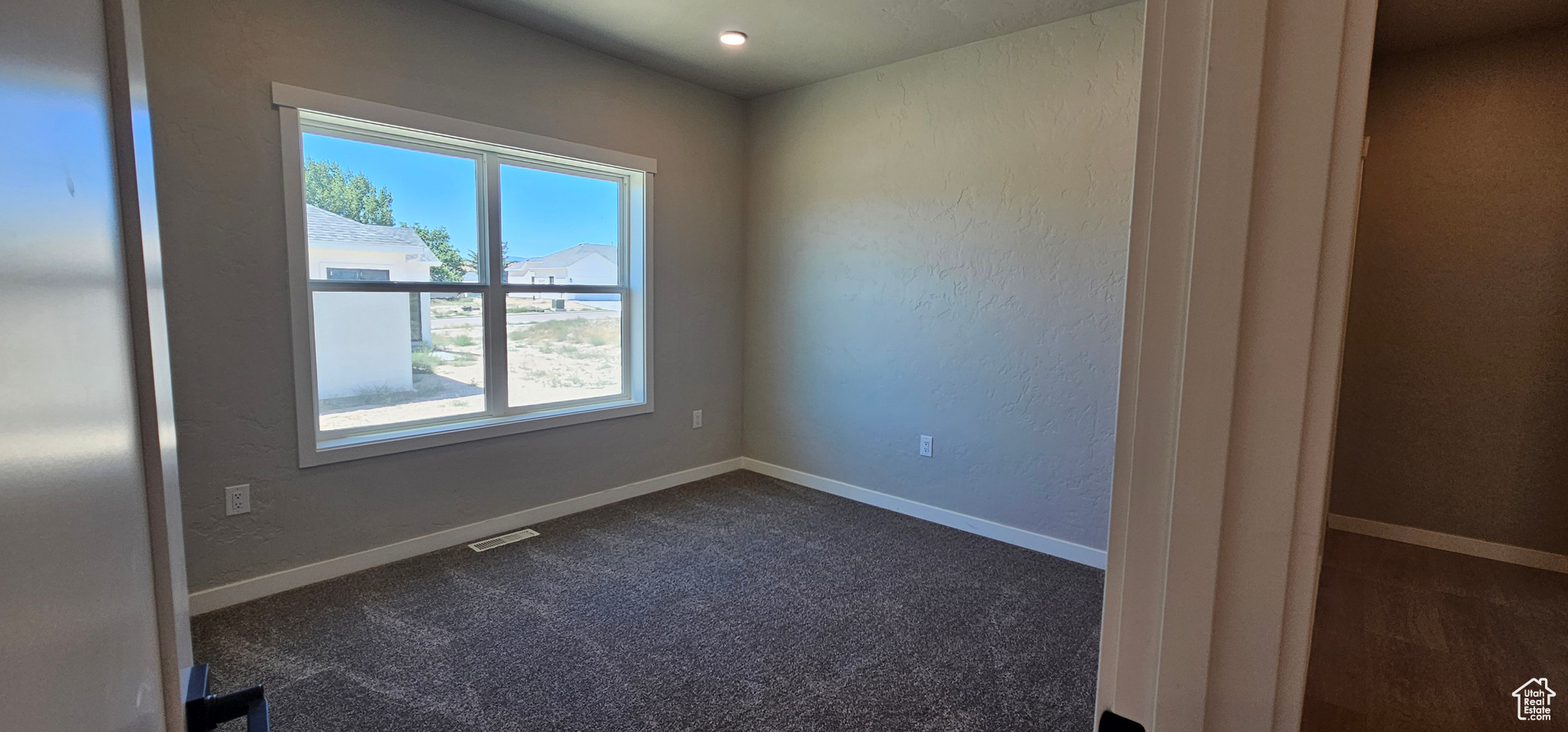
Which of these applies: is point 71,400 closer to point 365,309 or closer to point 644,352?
point 365,309

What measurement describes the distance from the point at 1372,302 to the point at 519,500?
162 inches

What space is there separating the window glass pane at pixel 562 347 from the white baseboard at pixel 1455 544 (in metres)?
3.58

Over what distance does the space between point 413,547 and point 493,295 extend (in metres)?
1.23

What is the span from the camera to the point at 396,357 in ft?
9.86

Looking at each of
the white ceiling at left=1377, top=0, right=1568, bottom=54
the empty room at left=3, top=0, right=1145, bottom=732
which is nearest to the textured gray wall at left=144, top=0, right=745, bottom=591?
the empty room at left=3, top=0, right=1145, bottom=732

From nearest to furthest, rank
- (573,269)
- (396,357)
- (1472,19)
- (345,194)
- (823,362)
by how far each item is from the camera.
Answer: (1472,19) < (345,194) < (396,357) < (573,269) < (823,362)

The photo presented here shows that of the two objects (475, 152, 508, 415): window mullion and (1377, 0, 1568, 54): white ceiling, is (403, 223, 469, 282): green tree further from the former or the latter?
(1377, 0, 1568, 54): white ceiling

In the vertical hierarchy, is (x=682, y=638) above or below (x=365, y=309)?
below

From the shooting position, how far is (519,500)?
134 inches

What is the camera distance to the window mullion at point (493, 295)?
3236mm

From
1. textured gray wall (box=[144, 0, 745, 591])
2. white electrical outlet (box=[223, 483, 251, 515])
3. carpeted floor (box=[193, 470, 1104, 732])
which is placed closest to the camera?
carpeted floor (box=[193, 470, 1104, 732])

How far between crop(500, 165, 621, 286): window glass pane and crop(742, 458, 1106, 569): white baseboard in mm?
1625
